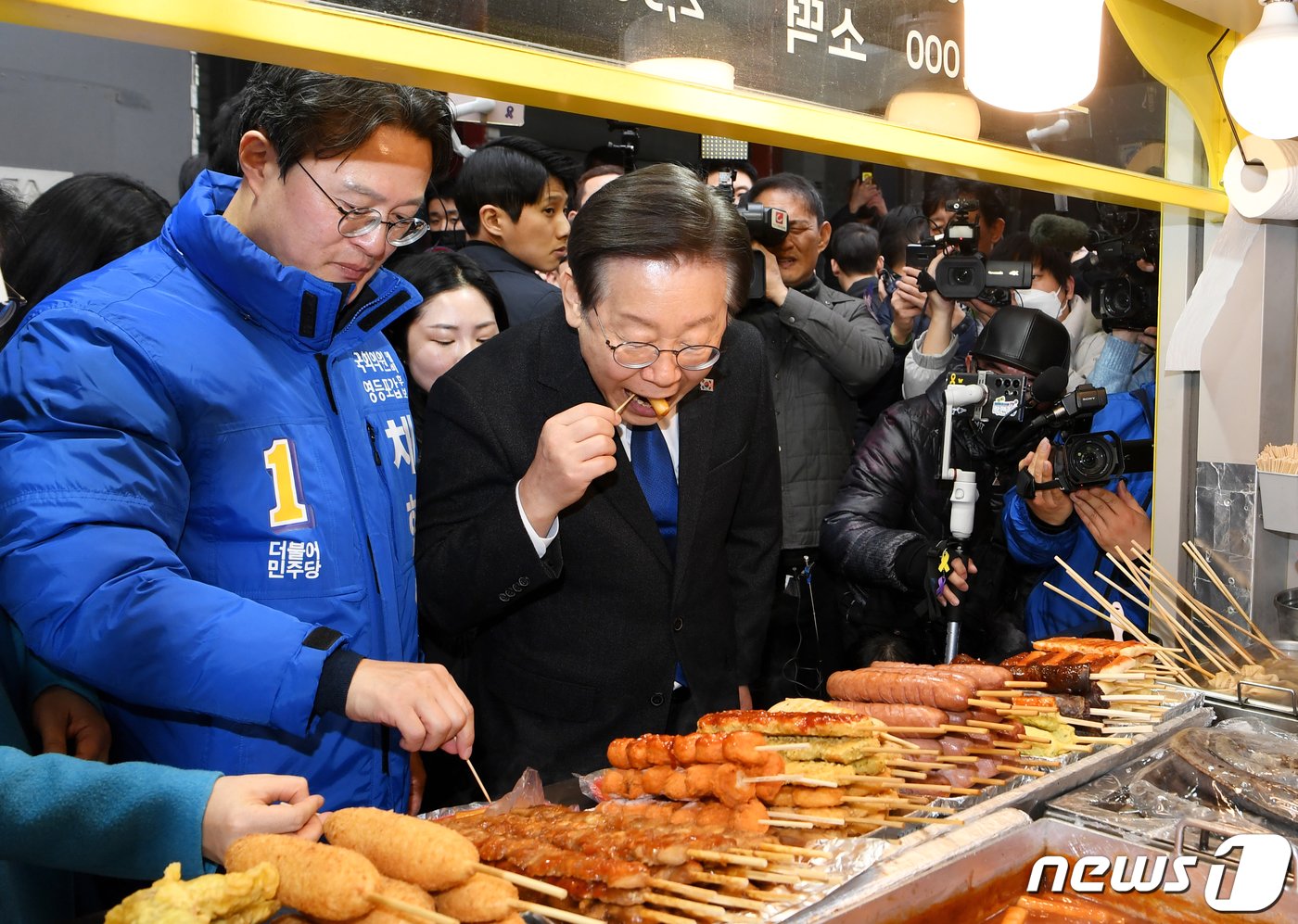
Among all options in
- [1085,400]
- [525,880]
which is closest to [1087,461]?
[1085,400]

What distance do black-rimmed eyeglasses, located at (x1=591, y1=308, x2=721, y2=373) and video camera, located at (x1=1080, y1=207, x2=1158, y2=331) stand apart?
237 cm

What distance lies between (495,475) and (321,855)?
1.17 meters

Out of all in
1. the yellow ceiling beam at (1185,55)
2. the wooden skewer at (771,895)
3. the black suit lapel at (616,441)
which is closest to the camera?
the wooden skewer at (771,895)

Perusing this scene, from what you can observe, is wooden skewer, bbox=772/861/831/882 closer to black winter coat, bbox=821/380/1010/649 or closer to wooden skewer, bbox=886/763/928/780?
wooden skewer, bbox=886/763/928/780

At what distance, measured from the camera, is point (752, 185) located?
493cm

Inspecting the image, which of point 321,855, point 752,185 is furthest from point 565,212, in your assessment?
point 321,855

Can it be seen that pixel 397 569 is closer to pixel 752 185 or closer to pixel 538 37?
pixel 538 37

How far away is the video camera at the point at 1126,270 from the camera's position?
12.5 feet

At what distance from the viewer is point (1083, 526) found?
3785mm

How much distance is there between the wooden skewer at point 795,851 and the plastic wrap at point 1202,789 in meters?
0.52

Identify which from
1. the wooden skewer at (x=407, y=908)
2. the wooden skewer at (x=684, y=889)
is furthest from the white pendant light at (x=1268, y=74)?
the wooden skewer at (x=407, y=908)

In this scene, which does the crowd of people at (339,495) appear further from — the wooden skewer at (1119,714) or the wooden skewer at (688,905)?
the wooden skewer at (1119,714)

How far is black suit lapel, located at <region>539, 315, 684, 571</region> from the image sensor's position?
7.99 feet

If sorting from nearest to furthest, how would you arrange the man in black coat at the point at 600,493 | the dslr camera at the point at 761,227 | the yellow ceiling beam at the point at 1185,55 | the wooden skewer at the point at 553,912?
the wooden skewer at the point at 553,912 → the man in black coat at the point at 600,493 → the yellow ceiling beam at the point at 1185,55 → the dslr camera at the point at 761,227
